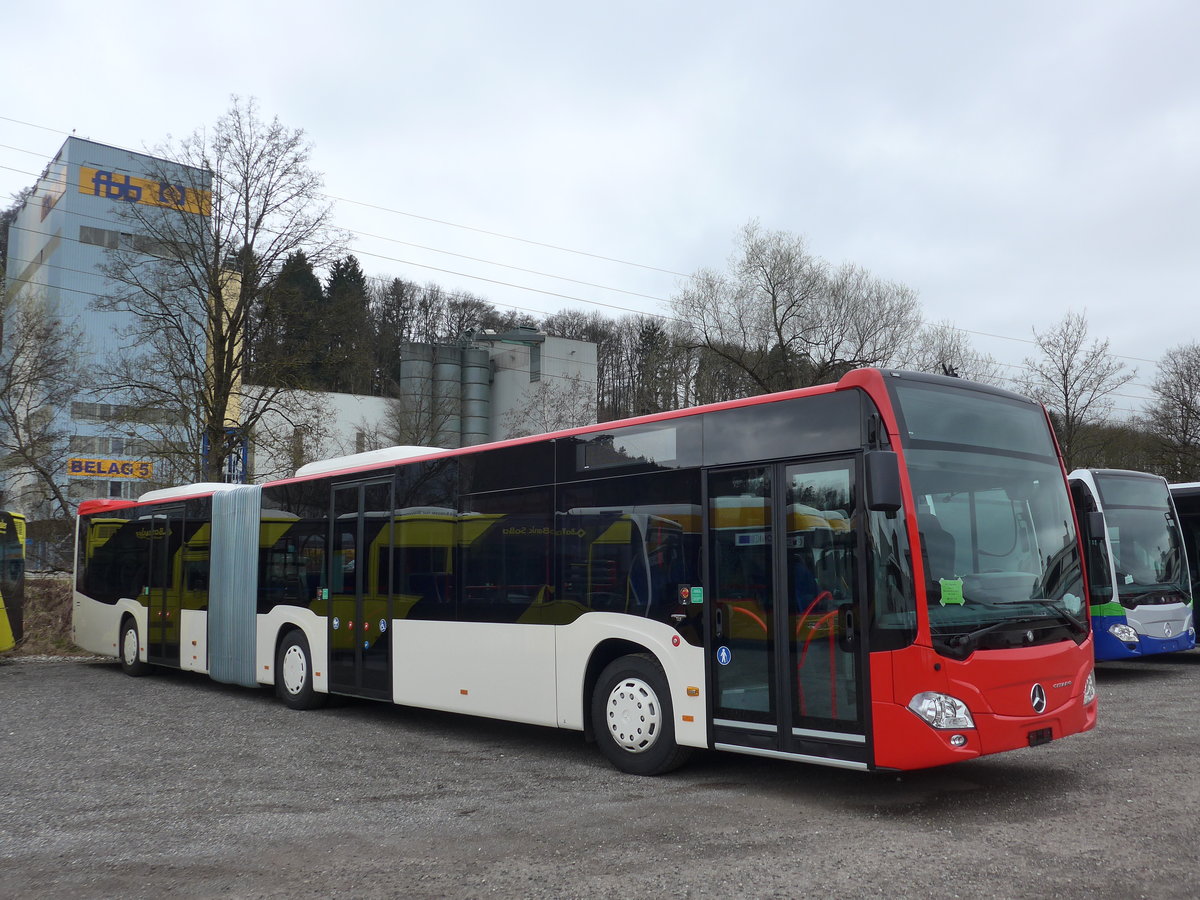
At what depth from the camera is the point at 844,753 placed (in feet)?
22.8

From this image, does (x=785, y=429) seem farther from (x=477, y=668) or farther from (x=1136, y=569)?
(x=1136, y=569)

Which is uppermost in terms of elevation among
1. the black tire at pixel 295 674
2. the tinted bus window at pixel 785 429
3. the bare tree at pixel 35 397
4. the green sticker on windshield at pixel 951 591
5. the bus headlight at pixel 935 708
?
the bare tree at pixel 35 397

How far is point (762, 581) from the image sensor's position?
756 centimetres

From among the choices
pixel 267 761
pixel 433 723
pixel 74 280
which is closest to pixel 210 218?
pixel 433 723

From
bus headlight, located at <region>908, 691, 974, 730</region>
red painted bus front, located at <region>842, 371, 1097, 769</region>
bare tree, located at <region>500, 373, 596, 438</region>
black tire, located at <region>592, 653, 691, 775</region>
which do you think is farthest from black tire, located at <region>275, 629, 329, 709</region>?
bare tree, located at <region>500, 373, 596, 438</region>

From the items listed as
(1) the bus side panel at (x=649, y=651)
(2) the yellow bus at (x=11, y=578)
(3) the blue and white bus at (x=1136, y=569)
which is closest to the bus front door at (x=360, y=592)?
(1) the bus side panel at (x=649, y=651)

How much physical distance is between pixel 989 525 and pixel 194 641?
12.5m

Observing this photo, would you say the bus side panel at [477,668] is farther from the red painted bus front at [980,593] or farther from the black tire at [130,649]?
the black tire at [130,649]

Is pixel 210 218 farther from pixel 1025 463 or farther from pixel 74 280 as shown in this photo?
pixel 74 280

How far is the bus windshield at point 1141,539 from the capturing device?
14.8m

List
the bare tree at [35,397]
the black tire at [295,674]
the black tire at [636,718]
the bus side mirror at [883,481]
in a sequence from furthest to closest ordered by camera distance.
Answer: the bare tree at [35,397] → the black tire at [295,674] → the black tire at [636,718] → the bus side mirror at [883,481]

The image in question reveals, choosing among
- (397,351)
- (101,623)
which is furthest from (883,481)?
(397,351)

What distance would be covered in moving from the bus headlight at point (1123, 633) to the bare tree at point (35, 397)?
23.0 meters

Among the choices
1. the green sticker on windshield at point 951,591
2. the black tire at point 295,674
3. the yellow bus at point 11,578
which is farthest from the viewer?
the yellow bus at point 11,578
